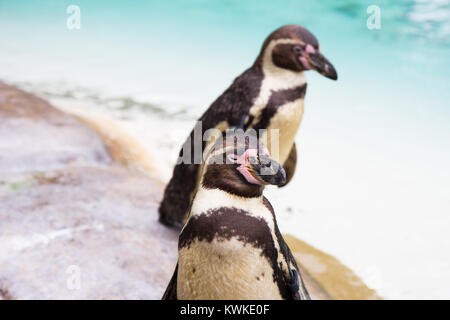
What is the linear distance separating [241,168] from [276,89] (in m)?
0.85

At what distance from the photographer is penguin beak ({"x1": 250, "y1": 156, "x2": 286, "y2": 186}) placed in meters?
0.79

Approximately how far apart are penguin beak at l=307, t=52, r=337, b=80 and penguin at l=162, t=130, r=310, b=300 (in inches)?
31.2

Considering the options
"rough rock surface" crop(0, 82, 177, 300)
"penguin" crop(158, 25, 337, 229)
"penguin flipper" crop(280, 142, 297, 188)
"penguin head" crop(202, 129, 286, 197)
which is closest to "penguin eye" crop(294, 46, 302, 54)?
"penguin" crop(158, 25, 337, 229)

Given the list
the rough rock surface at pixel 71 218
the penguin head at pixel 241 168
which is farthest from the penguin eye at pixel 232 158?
the rough rock surface at pixel 71 218

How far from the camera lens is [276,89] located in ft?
5.32

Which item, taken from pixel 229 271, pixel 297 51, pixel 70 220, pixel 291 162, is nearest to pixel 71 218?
pixel 70 220

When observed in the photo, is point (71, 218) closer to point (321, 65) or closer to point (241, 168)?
point (321, 65)

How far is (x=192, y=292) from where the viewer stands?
2.87 feet

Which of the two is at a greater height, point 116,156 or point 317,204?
point 116,156

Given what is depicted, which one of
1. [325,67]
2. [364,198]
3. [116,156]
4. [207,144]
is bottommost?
[364,198]

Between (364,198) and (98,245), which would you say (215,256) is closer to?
(98,245)
